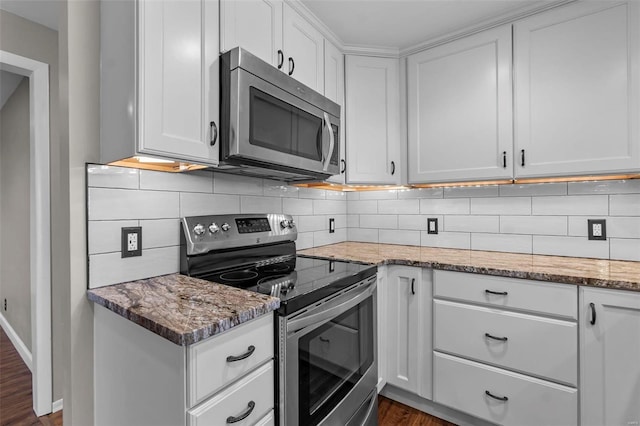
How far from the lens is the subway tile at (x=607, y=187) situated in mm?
1663

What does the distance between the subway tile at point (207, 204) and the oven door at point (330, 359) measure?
2.50 ft

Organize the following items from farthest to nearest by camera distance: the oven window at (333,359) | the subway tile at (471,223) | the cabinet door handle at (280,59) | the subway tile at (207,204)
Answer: the subway tile at (471,223) < the cabinet door handle at (280,59) < the subway tile at (207,204) < the oven window at (333,359)

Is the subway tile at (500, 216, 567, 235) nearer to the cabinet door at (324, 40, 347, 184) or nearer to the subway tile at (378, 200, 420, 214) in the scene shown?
the subway tile at (378, 200, 420, 214)

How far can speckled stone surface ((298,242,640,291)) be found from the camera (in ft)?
4.30

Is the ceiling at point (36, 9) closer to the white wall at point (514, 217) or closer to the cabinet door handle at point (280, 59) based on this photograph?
the cabinet door handle at point (280, 59)

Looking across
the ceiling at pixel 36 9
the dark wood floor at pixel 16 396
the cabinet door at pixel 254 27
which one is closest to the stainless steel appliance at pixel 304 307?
the cabinet door at pixel 254 27

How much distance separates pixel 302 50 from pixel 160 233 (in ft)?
4.09

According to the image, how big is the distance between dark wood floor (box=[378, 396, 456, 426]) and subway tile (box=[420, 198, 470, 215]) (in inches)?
51.6

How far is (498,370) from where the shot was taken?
150 centimetres

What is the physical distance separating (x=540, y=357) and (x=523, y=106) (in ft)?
4.38

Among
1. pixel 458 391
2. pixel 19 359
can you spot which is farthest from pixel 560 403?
pixel 19 359

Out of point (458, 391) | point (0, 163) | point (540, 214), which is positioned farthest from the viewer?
point (0, 163)

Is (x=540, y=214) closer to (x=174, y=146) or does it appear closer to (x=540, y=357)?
(x=540, y=357)

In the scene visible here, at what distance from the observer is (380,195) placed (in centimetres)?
250
